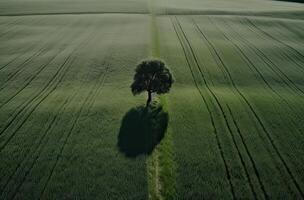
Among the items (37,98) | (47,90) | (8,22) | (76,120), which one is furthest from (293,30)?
(8,22)

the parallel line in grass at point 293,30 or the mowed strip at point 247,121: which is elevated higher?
the parallel line in grass at point 293,30

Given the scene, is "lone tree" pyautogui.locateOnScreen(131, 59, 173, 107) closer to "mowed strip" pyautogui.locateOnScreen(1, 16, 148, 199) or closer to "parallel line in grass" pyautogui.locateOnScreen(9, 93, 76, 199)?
"mowed strip" pyautogui.locateOnScreen(1, 16, 148, 199)

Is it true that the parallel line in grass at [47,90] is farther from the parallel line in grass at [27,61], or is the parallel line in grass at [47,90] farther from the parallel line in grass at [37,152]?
the parallel line in grass at [27,61]

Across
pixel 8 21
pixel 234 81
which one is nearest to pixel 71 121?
pixel 234 81

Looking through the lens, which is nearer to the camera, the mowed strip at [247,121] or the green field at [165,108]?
the green field at [165,108]

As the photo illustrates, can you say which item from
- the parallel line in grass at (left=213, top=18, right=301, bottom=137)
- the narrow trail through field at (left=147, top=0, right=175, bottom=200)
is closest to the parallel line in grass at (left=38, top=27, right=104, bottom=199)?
the narrow trail through field at (left=147, top=0, right=175, bottom=200)

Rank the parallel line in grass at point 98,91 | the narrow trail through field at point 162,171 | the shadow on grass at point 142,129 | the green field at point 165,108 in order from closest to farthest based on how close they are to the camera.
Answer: the narrow trail through field at point 162,171
the green field at point 165,108
the shadow on grass at point 142,129
the parallel line in grass at point 98,91

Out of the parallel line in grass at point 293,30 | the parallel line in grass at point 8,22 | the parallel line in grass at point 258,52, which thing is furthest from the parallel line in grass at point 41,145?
the parallel line in grass at point 293,30
